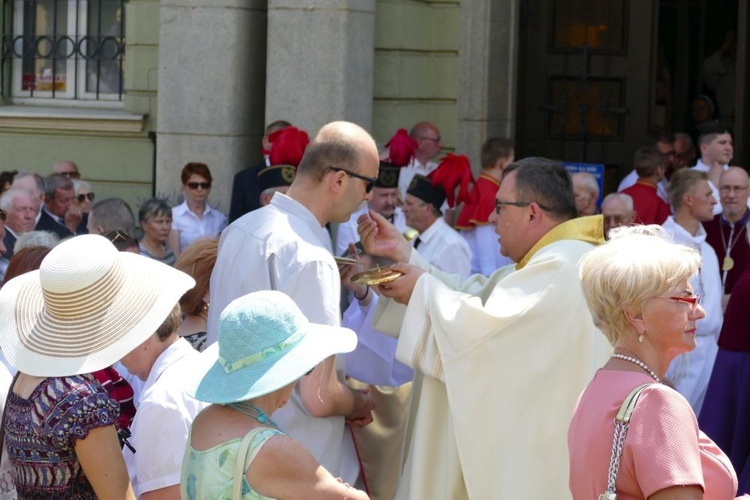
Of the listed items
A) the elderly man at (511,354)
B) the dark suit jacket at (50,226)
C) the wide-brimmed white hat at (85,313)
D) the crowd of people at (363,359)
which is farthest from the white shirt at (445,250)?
the wide-brimmed white hat at (85,313)

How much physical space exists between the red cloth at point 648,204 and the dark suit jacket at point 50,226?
3.86 m

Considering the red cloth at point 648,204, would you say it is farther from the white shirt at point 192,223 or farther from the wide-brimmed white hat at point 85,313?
the wide-brimmed white hat at point 85,313

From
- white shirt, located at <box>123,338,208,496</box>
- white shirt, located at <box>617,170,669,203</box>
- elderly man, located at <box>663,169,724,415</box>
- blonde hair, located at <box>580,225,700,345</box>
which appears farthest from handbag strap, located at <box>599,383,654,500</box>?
white shirt, located at <box>617,170,669,203</box>

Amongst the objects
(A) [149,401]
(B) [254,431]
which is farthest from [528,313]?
(B) [254,431]

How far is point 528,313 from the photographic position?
189 inches

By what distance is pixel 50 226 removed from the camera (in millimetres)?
8711

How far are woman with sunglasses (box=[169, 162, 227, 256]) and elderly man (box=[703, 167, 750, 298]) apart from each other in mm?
3482

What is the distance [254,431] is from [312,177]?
1.85 meters

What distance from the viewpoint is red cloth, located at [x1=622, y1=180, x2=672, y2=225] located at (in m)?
9.44

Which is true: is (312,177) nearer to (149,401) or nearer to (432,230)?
(149,401)

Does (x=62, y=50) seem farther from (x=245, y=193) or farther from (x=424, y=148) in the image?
(x=424, y=148)

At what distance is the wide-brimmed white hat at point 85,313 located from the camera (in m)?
3.65

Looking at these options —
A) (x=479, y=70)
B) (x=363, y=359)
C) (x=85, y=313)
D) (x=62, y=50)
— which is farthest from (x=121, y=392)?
(x=62, y=50)

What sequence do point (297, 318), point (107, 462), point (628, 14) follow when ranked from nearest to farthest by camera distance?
point (297, 318)
point (107, 462)
point (628, 14)
